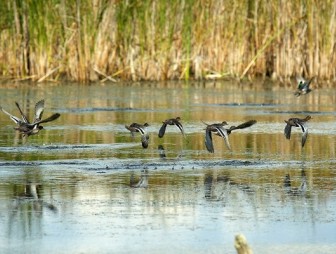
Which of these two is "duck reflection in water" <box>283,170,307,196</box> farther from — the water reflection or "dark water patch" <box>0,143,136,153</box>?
"dark water patch" <box>0,143,136,153</box>

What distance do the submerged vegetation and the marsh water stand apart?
4390 mm

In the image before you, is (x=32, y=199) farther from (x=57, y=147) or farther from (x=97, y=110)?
(x=97, y=110)

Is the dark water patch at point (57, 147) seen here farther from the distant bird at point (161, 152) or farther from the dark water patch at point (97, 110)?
the dark water patch at point (97, 110)

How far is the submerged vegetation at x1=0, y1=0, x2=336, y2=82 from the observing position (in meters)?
18.2

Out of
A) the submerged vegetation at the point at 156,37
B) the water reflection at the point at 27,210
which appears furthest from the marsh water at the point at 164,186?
the submerged vegetation at the point at 156,37

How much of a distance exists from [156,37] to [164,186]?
36.6ft

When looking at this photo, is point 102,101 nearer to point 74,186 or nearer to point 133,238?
point 74,186

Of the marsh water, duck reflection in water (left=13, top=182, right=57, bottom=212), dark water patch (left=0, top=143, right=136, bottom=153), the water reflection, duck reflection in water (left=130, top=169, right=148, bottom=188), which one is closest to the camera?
the marsh water

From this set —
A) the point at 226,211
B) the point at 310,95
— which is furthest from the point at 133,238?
the point at 310,95

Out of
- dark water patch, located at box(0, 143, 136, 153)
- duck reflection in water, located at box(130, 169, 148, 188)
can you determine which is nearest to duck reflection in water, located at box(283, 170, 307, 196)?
duck reflection in water, located at box(130, 169, 148, 188)

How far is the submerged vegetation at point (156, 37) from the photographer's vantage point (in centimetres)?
1822

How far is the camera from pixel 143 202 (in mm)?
7020

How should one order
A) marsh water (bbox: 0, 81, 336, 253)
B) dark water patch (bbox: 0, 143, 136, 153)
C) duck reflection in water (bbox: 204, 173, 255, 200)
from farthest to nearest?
dark water patch (bbox: 0, 143, 136, 153) → duck reflection in water (bbox: 204, 173, 255, 200) → marsh water (bbox: 0, 81, 336, 253)

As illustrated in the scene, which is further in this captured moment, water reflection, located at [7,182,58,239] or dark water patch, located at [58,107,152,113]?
dark water patch, located at [58,107,152,113]
